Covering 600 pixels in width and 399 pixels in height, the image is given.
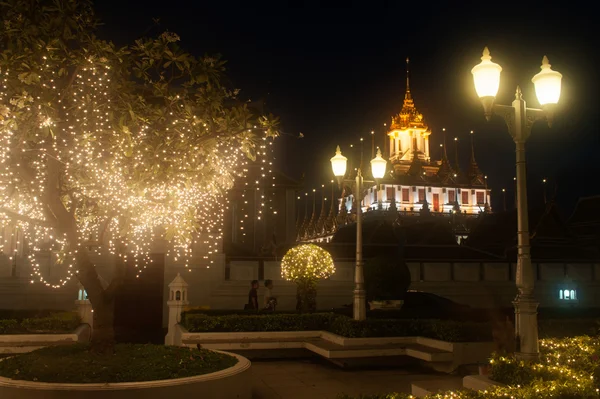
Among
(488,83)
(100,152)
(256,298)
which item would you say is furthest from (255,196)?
(488,83)

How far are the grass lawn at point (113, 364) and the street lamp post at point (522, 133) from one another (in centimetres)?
454

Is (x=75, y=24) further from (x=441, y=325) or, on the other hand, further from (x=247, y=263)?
(x=247, y=263)

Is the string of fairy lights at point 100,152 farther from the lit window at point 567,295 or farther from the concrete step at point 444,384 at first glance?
the lit window at point 567,295

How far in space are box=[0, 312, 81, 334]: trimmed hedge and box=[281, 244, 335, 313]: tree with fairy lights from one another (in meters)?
6.93

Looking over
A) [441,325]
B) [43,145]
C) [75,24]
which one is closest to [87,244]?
[43,145]

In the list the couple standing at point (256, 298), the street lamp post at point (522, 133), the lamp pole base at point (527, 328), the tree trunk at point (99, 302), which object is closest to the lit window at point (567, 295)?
the couple standing at point (256, 298)

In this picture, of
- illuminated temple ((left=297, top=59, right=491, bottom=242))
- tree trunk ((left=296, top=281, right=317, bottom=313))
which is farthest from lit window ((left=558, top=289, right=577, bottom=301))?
illuminated temple ((left=297, top=59, right=491, bottom=242))

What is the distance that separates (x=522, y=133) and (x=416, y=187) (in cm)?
8783

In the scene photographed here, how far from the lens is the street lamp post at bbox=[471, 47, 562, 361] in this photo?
28.7 ft

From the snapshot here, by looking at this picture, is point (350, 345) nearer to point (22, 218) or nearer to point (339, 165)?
point (339, 165)

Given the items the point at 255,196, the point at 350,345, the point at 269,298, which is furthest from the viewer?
the point at 255,196

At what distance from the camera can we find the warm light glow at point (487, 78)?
30.0 feet

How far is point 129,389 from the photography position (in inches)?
328

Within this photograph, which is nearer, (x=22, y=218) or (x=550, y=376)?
(x=550, y=376)
